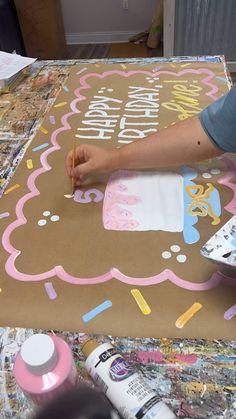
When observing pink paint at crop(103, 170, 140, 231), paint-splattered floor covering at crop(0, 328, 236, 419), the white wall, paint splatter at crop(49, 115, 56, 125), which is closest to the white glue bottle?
paint-splattered floor covering at crop(0, 328, 236, 419)

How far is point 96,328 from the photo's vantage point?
543mm

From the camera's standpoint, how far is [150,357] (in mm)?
508

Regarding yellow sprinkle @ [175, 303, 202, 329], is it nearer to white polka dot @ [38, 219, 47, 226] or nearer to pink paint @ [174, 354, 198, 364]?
pink paint @ [174, 354, 198, 364]

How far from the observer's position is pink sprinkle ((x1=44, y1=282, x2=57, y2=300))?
1.94 ft

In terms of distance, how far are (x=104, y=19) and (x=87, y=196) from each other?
2.68m

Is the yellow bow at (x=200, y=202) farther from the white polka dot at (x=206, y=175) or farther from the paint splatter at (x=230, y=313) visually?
the paint splatter at (x=230, y=313)

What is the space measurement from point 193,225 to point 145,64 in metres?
0.76

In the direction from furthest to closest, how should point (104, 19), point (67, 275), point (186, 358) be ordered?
1. point (104, 19)
2. point (67, 275)
3. point (186, 358)

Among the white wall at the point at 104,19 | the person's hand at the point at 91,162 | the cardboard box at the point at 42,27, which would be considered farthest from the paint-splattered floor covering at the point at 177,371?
the white wall at the point at 104,19

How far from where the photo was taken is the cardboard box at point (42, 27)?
258 cm

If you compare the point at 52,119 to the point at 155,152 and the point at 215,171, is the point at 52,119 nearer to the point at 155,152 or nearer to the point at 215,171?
the point at 155,152

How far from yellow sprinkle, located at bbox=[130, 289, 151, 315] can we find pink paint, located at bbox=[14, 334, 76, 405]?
0.17m

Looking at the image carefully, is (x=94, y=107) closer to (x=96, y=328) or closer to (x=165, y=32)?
(x=96, y=328)

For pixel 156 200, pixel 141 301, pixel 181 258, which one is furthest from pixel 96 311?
pixel 156 200
